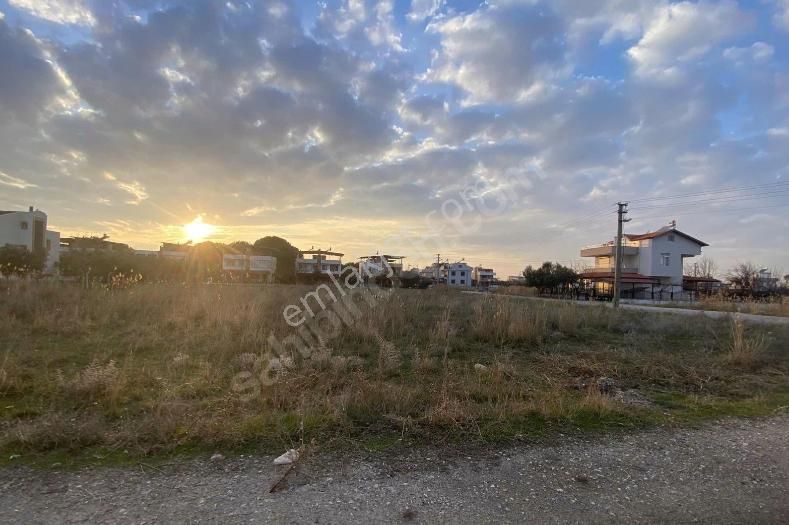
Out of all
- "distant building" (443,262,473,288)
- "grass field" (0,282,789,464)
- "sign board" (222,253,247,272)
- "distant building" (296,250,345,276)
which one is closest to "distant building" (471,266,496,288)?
"distant building" (443,262,473,288)

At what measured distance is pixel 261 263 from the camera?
5453 centimetres

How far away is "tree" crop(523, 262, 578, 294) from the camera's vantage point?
43.2m

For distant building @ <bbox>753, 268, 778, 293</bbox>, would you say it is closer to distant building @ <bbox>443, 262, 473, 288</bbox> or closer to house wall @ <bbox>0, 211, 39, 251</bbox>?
distant building @ <bbox>443, 262, 473, 288</bbox>

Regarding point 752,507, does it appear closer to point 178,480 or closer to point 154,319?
point 178,480

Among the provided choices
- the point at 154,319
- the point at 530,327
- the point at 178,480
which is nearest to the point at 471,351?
the point at 530,327

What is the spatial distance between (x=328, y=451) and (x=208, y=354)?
3837mm

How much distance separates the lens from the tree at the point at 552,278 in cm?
4316

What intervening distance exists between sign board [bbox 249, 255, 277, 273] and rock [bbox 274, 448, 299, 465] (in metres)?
52.8

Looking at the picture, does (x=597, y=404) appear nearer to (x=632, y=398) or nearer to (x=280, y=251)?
(x=632, y=398)

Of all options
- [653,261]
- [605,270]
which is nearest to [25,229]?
[605,270]

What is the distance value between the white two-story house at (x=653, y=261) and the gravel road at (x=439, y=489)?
46434 mm

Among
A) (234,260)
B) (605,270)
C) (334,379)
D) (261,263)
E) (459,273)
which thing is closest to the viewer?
(334,379)

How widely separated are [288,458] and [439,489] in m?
1.12

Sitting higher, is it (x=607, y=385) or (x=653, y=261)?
(x=653, y=261)
